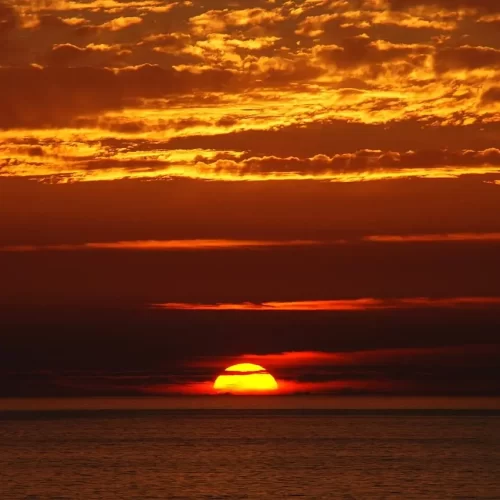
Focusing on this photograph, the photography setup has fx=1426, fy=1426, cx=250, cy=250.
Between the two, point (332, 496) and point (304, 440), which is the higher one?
point (304, 440)

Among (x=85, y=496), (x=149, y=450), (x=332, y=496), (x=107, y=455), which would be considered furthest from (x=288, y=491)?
(x=149, y=450)

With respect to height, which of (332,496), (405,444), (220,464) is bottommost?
(332,496)

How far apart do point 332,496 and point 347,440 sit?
288ft

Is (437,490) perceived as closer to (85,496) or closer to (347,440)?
(85,496)

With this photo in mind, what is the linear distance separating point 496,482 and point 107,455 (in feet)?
162

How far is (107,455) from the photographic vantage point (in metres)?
145

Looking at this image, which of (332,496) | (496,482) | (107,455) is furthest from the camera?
(107,455)

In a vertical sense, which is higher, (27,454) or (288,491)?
(27,454)

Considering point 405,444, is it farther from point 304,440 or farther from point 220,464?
point 220,464

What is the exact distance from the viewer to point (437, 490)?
335 feet

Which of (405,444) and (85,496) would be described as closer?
(85,496)

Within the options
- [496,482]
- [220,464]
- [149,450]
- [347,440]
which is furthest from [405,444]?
[496,482]

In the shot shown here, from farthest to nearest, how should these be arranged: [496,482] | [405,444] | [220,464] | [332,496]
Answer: [405,444] → [220,464] → [496,482] → [332,496]

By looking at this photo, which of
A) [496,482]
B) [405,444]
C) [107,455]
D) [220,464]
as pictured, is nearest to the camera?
[496,482]
